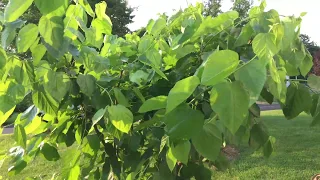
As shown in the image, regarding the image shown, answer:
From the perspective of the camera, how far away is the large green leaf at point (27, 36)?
A: 65cm

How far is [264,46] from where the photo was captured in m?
0.52

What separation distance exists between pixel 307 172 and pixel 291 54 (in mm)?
4565

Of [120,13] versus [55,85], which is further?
[120,13]

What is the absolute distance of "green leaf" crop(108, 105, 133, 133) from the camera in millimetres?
724

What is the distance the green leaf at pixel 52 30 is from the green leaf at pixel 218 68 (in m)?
0.24

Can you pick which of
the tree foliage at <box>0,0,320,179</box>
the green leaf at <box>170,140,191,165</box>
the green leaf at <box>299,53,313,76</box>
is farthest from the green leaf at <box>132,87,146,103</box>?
the green leaf at <box>299,53,313,76</box>

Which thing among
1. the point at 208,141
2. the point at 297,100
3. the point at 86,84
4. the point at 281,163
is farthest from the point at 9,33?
the point at 281,163

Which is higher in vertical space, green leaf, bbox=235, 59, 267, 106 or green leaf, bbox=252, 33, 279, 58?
green leaf, bbox=252, 33, 279, 58

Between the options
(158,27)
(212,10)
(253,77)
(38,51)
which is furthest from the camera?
(212,10)

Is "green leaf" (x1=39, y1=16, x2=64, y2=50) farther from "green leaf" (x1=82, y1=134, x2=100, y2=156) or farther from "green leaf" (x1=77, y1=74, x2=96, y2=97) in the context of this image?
"green leaf" (x1=82, y1=134, x2=100, y2=156)

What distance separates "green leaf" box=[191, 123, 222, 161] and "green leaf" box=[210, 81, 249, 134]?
0.41 feet

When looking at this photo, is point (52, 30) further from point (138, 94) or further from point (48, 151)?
point (48, 151)

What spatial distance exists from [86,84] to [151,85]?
0.20 metres

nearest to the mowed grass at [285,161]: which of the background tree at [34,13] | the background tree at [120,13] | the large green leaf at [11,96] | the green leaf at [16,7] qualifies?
the background tree at [34,13]
